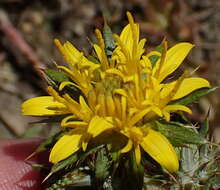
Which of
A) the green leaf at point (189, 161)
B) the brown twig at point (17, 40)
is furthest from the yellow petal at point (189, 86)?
the brown twig at point (17, 40)

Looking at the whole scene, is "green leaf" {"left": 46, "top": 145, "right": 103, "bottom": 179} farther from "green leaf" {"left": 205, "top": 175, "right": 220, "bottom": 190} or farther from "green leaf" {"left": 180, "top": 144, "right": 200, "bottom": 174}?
"green leaf" {"left": 205, "top": 175, "right": 220, "bottom": 190}

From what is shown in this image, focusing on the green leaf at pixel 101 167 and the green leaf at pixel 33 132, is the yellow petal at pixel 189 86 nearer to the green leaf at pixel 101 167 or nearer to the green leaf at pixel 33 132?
the green leaf at pixel 101 167

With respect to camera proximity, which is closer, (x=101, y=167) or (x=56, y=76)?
(x=101, y=167)

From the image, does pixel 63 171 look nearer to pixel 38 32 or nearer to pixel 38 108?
pixel 38 108

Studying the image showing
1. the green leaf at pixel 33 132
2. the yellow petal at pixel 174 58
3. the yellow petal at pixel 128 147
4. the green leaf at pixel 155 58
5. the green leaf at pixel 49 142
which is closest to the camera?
the yellow petal at pixel 128 147

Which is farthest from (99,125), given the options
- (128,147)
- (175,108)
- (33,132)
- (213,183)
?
(33,132)

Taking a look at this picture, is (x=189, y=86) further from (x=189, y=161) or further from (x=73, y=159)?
(x=73, y=159)

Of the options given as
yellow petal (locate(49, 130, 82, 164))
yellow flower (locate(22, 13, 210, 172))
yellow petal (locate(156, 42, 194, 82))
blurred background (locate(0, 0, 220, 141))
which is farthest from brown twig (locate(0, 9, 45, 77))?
yellow petal (locate(49, 130, 82, 164))
